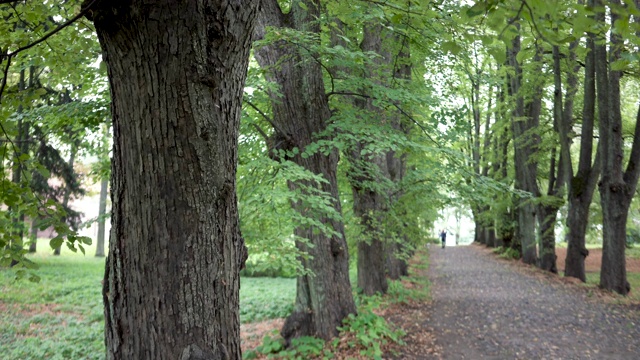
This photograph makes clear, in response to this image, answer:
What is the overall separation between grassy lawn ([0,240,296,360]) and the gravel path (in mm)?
4510

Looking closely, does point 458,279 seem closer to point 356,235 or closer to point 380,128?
point 356,235

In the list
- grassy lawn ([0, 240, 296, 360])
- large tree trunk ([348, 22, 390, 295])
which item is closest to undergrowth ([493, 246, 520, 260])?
grassy lawn ([0, 240, 296, 360])

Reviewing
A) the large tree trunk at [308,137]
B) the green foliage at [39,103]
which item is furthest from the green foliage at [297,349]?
the green foliage at [39,103]

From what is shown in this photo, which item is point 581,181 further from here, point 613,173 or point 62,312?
point 62,312

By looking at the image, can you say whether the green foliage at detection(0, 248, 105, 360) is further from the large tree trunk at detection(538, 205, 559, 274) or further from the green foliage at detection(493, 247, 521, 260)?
the green foliage at detection(493, 247, 521, 260)

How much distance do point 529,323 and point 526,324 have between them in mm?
111

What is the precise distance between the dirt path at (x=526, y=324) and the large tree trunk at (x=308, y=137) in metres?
1.42

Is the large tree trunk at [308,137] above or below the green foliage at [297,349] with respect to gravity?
above

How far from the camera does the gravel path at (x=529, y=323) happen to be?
7.32 m

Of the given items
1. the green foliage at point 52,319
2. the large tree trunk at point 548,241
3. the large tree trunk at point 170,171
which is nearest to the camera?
the large tree trunk at point 170,171

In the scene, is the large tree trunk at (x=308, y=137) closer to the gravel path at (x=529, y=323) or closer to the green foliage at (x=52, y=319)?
the gravel path at (x=529, y=323)

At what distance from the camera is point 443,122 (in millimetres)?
7676

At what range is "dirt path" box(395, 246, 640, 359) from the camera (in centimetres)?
733

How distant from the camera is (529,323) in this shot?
9.08 m
